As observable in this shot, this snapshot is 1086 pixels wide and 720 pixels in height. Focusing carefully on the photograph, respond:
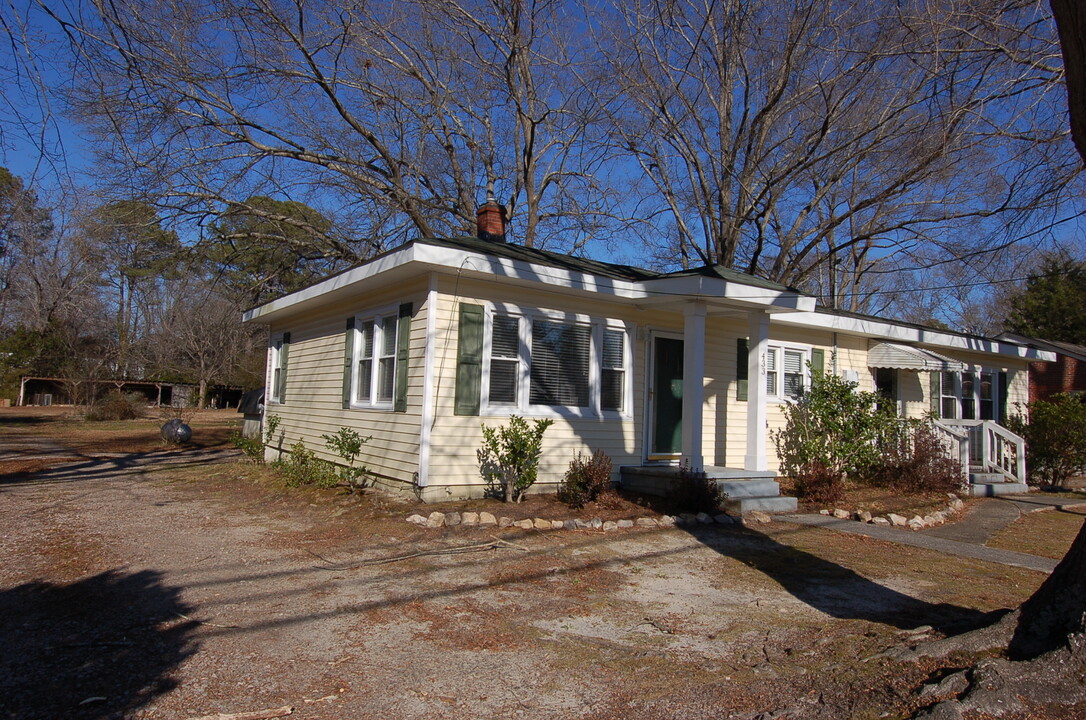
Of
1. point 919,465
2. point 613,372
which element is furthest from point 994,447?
point 613,372

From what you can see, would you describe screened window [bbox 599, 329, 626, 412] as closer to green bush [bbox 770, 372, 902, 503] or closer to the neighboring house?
green bush [bbox 770, 372, 902, 503]

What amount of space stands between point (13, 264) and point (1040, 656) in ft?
127

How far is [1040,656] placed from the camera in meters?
3.27

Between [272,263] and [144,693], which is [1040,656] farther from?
[272,263]

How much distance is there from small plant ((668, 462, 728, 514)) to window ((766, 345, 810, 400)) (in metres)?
3.58

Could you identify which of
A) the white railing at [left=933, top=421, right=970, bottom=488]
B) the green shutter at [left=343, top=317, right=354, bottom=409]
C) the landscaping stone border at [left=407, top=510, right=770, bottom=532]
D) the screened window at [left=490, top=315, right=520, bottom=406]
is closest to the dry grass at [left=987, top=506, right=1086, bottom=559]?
the white railing at [left=933, top=421, right=970, bottom=488]

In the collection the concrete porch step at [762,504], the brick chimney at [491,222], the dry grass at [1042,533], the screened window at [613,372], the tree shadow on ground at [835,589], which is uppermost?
the brick chimney at [491,222]

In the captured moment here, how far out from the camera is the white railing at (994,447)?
12.0 metres

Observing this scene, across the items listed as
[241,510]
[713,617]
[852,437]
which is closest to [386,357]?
[241,510]

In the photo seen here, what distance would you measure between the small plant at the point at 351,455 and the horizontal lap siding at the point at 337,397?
0.10 meters

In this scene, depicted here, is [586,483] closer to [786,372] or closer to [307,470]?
[307,470]

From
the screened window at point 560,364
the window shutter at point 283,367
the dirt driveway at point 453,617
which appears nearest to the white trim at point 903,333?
the screened window at point 560,364

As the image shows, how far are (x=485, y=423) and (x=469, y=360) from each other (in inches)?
32.0

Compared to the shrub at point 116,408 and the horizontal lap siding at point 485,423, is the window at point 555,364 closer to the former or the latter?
the horizontal lap siding at point 485,423
